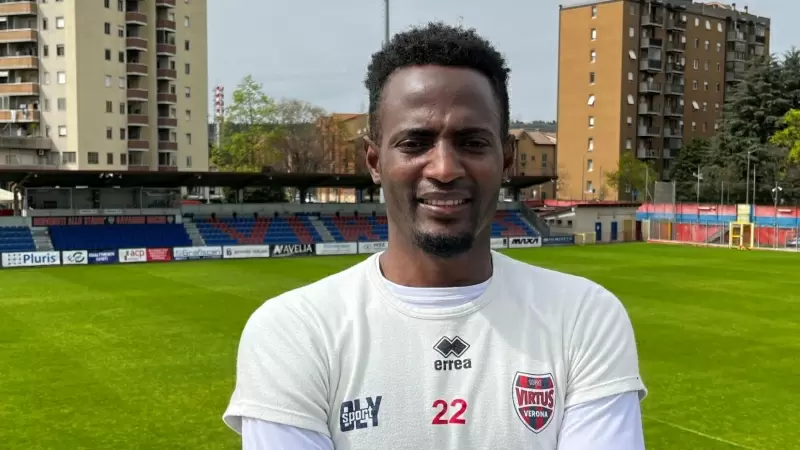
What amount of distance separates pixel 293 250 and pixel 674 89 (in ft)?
184

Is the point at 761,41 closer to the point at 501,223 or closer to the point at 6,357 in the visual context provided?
the point at 501,223

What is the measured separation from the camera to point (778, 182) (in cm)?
6950

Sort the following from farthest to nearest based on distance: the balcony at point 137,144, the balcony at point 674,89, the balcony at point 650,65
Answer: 1. the balcony at point 674,89
2. the balcony at point 650,65
3. the balcony at point 137,144

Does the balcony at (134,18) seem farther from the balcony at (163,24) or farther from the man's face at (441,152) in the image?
the man's face at (441,152)

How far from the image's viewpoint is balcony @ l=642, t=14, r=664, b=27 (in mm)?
84938

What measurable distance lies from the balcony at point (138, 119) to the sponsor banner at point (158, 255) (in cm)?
2780

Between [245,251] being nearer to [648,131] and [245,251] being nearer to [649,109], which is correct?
[648,131]

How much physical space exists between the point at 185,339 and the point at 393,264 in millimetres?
21741

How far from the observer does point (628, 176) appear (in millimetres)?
81625

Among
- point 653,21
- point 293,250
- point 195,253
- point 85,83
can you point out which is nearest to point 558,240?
point 293,250

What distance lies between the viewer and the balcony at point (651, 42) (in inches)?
3371

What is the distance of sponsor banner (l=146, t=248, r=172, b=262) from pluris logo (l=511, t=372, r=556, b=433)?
159 feet

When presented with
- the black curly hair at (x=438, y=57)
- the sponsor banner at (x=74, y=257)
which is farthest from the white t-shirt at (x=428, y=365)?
the sponsor banner at (x=74, y=257)

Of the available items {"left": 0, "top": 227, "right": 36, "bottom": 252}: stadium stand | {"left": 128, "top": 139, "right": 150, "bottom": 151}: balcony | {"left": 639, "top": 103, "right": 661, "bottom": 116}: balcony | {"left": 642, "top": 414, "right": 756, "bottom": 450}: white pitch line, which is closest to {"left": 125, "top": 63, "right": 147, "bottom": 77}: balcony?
{"left": 128, "top": 139, "right": 150, "bottom": 151}: balcony
